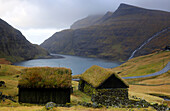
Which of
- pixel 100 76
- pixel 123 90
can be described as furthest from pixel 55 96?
pixel 123 90

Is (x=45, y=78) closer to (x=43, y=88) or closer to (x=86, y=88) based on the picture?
(x=43, y=88)

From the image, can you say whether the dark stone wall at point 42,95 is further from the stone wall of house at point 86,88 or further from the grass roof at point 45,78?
the stone wall of house at point 86,88

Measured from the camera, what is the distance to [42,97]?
24.7 meters

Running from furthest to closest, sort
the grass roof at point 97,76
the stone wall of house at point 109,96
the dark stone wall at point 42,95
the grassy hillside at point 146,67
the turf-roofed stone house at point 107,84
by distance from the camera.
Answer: the grassy hillside at point 146,67, the grass roof at point 97,76, the turf-roofed stone house at point 107,84, the stone wall of house at point 109,96, the dark stone wall at point 42,95

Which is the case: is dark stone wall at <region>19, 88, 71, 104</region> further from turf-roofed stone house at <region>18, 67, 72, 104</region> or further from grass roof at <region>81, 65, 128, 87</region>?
grass roof at <region>81, 65, 128, 87</region>

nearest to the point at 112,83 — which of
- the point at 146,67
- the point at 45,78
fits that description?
the point at 45,78

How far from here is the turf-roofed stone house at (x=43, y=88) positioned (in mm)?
24688

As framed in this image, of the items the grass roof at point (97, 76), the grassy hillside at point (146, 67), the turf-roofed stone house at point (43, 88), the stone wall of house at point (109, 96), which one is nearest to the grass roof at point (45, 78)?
the turf-roofed stone house at point (43, 88)

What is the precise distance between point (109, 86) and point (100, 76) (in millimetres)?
2666

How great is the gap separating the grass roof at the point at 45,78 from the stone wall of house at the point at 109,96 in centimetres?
662

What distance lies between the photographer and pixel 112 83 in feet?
97.8

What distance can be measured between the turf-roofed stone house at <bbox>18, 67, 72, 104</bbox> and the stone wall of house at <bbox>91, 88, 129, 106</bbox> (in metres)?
6.26

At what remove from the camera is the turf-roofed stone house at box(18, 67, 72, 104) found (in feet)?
81.0

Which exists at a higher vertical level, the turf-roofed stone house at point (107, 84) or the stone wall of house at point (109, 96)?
the turf-roofed stone house at point (107, 84)
